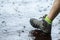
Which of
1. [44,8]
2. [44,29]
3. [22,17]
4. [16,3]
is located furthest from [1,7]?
[44,29]

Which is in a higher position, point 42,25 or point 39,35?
point 42,25

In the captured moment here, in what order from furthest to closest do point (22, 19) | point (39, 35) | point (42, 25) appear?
point (22, 19) → point (39, 35) → point (42, 25)

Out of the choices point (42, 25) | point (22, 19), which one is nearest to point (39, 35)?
point (42, 25)

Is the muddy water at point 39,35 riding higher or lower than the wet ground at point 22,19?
lower

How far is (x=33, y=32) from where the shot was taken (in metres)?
3.10

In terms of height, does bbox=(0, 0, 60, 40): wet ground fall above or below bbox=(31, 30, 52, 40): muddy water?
above

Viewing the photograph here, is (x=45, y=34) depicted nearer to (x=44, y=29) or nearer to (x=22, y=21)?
(x=44, y=29)

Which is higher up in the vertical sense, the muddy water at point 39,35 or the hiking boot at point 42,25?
the hiking boot at point 42,25

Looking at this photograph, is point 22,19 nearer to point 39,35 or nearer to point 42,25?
point 39,35

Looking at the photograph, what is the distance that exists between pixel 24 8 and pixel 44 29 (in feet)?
3.41

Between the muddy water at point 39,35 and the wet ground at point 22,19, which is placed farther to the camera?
the wet ground at point 22,19

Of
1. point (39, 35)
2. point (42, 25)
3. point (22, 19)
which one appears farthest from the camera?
point (22, 19)

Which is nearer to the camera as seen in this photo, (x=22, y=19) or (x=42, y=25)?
(x=42, y=25)

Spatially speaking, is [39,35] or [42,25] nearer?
[42,25]
